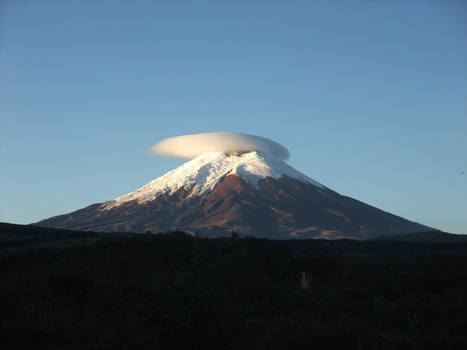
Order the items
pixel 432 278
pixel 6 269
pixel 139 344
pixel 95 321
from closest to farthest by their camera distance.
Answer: pixel 139 344, pixel 95 321, pixel 432 278, pixel 6 269

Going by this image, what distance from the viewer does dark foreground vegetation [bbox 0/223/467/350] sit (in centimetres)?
1402

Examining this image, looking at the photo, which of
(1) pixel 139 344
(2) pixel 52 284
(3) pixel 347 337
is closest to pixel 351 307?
(3) pixel 347 337

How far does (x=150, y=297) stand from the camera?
20.6 metres

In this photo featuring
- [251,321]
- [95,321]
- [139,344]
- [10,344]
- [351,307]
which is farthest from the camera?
[351,307]

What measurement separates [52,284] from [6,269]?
28.5 ft

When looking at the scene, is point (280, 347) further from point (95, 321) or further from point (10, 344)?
point (10, 344)

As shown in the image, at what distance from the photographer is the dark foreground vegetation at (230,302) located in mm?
14023

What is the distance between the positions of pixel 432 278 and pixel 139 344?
1737 centimetres

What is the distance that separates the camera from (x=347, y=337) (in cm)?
1442

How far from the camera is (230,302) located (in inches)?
601

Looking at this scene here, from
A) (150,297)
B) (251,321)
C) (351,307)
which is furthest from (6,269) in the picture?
(351,307)

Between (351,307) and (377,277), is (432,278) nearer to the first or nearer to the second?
(377,277)

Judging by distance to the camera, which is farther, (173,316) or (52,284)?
(52,284)

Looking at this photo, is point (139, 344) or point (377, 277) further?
point (377, 277)
